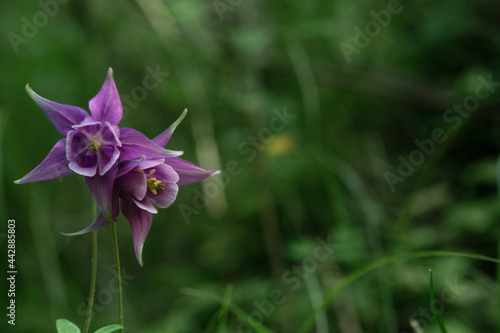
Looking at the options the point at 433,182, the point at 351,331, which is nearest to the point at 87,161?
the point at 351,331

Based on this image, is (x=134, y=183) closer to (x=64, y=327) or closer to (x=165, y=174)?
(x=165, y=174)

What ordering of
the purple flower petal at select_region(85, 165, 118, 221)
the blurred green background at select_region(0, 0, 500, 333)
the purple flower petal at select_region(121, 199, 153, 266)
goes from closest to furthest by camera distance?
the purple flower petal at select_region(85, 165, 118, 221) → the purple flower petal at select_region(121, 199, 153, 266) → the blurred green background at select_region(0, 0, 500, 333)

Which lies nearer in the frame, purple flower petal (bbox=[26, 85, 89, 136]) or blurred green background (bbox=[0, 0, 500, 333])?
purple flower petal (bbox=[26, 85, 89, 136])

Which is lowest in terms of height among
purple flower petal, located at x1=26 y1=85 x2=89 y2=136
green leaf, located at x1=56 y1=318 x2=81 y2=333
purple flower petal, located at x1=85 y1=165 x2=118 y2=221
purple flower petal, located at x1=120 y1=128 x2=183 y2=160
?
green leaf, located at x1=56 y1=318 x2=81 y2=333

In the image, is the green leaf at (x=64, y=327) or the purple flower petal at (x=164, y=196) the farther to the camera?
the purple flower petal at (x=164, y=196)

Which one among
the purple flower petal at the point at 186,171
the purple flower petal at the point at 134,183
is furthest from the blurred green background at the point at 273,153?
the purple flower petal at the point at 134,183

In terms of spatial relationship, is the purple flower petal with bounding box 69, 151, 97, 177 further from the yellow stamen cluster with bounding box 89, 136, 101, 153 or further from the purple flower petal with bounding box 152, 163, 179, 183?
the purple flower petal with bounding box 152, 163, 179, 183

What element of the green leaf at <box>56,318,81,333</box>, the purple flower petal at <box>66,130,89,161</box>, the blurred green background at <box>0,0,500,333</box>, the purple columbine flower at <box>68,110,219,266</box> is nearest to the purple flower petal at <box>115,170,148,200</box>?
the purple columbine flower at <box>68,110,219,266</box>

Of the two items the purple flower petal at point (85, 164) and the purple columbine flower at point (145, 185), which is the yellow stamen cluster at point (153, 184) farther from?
the purple flower petal at point (85, 164)
